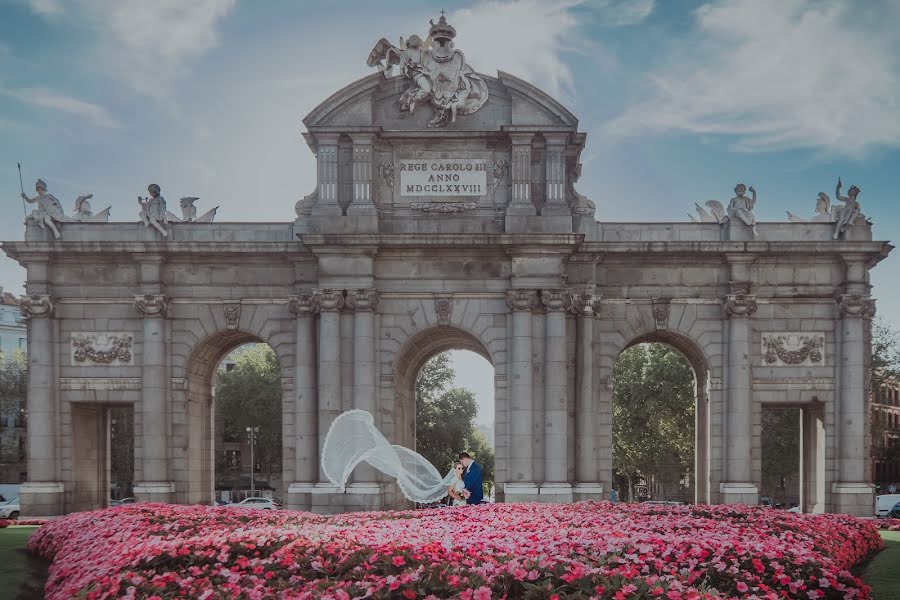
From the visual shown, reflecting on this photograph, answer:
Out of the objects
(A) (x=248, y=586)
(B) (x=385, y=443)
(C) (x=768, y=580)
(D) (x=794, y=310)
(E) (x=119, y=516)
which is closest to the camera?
(A) (x=248, y=586)

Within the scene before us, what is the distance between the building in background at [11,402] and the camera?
6725cm

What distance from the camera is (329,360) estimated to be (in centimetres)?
3500

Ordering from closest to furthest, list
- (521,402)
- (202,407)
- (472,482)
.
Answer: (472,482) → (521,402) → (202,407)

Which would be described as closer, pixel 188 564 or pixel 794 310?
pixel 188 564

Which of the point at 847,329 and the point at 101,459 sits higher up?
the point at 847,329

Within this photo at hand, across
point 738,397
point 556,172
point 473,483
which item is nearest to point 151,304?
point 556,172

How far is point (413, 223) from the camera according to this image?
35688mm

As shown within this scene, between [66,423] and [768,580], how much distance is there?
28656 mm

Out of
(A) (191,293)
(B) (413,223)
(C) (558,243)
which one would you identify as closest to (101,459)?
(A) (191,293)

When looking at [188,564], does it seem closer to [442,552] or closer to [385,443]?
[442,552]

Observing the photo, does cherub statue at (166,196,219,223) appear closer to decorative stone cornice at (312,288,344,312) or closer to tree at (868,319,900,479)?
decorative stone cornice at (312,288,344,312)

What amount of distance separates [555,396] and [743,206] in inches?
389

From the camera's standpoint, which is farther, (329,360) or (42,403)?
(42,403)

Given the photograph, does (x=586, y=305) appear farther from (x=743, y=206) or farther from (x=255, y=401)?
(x=255, y=401)
